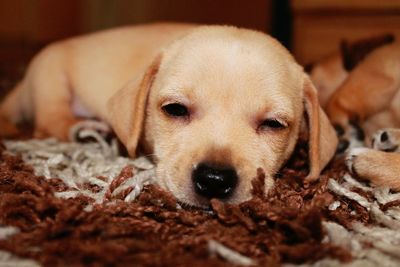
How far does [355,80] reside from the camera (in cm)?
247

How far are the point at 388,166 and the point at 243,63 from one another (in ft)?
1.94

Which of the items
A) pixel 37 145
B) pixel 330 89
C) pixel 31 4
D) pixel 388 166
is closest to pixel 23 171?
pixel 37 145

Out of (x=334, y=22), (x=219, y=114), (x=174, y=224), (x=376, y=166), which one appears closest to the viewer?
(x=174, y=224)

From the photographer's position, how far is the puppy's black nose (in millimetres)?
1448

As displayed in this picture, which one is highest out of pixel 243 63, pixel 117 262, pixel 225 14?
pixel 243 63

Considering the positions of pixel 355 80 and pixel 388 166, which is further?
pixel 355 80

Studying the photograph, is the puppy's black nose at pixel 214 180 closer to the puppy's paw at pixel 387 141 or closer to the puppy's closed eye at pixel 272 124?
the puppy's closed eye at pixel 272 124

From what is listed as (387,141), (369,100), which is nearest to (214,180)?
(387,141)

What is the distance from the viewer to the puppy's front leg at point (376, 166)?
1.72 meters

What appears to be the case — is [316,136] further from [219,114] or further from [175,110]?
[175,110]

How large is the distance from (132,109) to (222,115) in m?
0.39

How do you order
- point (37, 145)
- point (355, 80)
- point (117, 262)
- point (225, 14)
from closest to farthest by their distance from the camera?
1. point (117, 262)
2. point (37, 145)
3. point (355, 80)
4. point (225, 14)

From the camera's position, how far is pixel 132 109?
1894 mm

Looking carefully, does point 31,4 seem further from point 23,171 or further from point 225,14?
point 23,171
